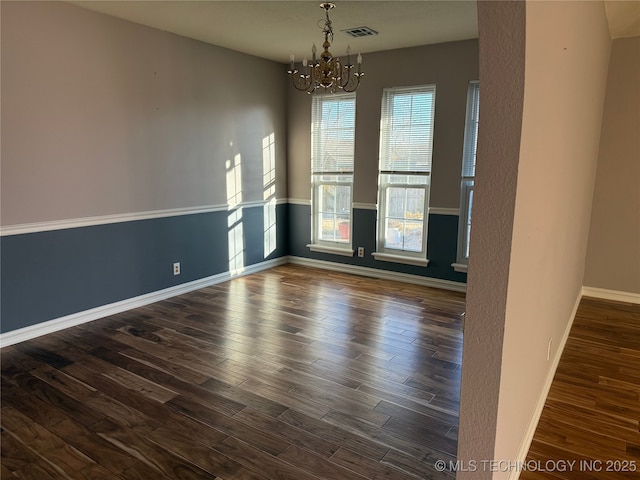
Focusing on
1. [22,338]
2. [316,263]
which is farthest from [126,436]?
[316,263]

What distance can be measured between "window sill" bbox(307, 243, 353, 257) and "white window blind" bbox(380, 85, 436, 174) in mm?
1116

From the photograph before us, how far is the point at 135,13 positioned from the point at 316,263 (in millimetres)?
3411

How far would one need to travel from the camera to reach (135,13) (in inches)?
139

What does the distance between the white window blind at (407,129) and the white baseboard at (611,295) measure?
2.04 meters

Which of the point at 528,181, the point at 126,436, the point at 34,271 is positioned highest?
the point at 528,181

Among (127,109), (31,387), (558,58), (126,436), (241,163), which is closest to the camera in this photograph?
(558,58)

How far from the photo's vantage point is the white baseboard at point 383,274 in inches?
188

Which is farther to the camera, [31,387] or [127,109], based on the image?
[127,109]

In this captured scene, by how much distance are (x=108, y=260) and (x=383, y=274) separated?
299 centimetres

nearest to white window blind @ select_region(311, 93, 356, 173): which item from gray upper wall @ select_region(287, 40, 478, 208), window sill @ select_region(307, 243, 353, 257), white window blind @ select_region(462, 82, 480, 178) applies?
gray upper wall @ select_region(287, 40, 478, 208)

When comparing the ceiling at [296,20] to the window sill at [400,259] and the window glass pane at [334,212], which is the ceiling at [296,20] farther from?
the window sill at [400,259]

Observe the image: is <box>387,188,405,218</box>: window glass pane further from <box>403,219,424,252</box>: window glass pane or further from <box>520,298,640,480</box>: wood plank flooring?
<box>520,298,640,480</box>: wood plank flooring

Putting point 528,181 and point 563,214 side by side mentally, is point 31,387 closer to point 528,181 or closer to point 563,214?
point 528,181

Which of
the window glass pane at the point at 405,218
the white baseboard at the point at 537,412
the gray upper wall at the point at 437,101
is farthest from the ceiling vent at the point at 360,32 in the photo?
the white baseboard at the point at 537,412
